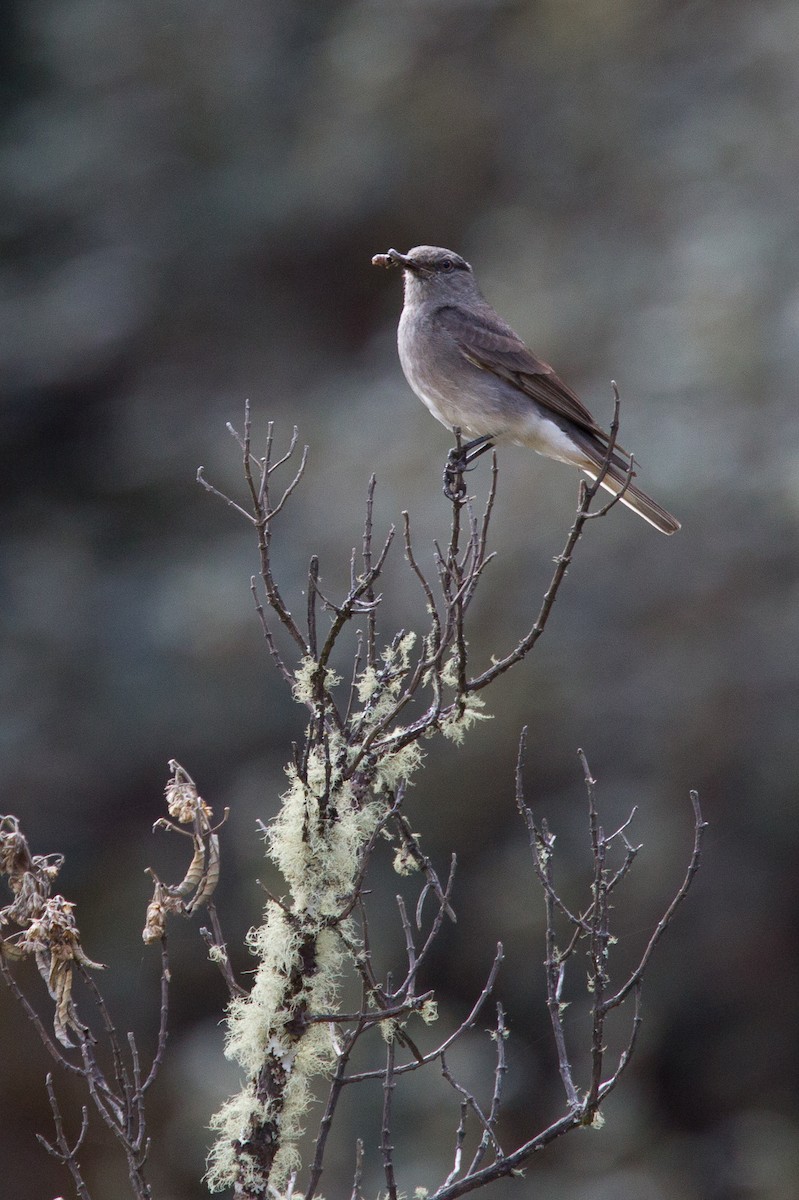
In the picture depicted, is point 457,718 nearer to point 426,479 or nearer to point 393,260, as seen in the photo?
point 393,260

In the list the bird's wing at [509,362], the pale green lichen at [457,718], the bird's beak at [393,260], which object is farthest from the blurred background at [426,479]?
the pale green lichen at [457,718]

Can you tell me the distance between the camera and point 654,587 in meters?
7.62

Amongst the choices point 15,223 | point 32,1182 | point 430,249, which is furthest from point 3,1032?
point 15,223

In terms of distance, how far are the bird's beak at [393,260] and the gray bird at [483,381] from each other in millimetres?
17

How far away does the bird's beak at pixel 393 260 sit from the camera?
398 cm

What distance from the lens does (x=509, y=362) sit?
16.8 ft

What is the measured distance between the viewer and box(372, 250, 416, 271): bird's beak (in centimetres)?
398

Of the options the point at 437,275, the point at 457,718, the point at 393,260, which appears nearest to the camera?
the point at 457,718

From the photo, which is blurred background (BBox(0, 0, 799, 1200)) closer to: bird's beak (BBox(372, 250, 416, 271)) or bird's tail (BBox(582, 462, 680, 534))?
bird's tail (BBox(582, 462, 680, 534))

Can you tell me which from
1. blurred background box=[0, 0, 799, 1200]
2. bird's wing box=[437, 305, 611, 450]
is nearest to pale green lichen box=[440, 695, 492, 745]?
bird's wing box=[437, 305, 611, 450]

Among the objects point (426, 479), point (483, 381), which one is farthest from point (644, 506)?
point (426, 479)

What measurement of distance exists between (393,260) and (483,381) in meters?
0.93

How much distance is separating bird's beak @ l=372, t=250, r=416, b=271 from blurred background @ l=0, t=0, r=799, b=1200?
2400 millimetres

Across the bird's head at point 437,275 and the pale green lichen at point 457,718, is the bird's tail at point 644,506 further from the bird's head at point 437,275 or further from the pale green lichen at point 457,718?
the pale green lichen at point 457,718
